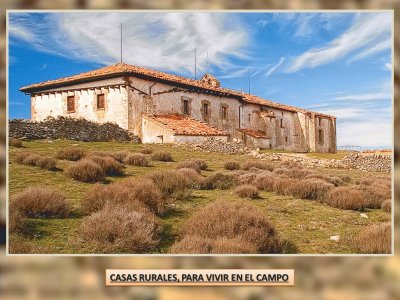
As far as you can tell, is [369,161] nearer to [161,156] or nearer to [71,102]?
[161,156]

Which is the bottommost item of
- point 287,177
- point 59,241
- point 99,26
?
point 59,241

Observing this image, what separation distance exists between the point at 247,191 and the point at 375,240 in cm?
150

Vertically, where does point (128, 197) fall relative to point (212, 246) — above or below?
above

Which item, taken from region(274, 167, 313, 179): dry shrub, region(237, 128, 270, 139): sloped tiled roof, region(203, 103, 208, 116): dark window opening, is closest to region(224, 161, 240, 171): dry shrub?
region(274, 167, 313, 179): dry shrub

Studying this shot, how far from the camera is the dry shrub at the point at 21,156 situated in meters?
4.29

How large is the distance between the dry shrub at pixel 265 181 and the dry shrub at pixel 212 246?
1.01 m

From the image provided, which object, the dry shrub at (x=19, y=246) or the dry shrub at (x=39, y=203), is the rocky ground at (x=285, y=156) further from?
the dry shrub at (x=19, y=246)

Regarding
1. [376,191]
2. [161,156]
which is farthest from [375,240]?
[161,156]

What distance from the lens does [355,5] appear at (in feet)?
14.0

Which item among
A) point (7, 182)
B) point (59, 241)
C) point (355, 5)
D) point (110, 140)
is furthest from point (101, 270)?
point (355, 5)

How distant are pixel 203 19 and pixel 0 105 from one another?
2365 mm

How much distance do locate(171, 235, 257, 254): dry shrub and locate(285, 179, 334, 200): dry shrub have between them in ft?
4.09

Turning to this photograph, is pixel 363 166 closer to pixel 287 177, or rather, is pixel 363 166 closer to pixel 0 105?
pixel 287 177

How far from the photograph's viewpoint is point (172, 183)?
4805mm
